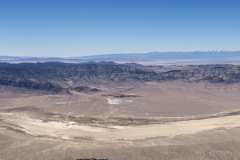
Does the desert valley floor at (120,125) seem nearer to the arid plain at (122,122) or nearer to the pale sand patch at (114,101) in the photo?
the arid plain at (122,122)

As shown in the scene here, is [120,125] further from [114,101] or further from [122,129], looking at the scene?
[114,101]

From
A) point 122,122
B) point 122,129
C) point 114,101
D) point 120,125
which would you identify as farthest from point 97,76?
point 122,129

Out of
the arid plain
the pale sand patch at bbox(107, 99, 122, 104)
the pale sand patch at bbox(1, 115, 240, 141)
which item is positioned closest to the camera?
the arid plain

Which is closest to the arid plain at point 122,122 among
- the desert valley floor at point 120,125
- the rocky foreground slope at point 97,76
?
the desert valley floor at point 120,125

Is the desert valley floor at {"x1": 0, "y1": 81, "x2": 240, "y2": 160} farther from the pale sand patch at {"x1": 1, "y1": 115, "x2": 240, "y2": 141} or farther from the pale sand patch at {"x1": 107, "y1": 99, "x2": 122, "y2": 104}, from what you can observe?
the pale sand patch at {"x1": 107, "y1": 99, "x2": 122, "y2": 104}

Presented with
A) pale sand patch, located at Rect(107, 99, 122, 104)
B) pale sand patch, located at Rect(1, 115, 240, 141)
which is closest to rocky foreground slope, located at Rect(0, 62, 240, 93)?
pale sand patch, located at Rect(107, 99, 122, 104)

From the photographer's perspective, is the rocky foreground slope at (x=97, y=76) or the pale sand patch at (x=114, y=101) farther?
the rocky foreground slope at (x=97, y=76)

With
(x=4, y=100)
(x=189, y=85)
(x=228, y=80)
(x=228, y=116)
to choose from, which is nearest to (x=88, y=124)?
(x=228, y=116)

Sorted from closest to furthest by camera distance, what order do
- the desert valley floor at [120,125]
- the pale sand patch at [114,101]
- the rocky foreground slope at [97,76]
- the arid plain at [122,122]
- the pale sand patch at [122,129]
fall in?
the desert valley floor at [120,125] < the arid plain at [122,122] < the pale sand patch at [122,129] < the pale sand patch at [114,101] < the rocky foreground slope at [97,76]

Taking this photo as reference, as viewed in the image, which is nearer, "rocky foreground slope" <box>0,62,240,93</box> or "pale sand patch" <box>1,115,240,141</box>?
"pale sand patch" <box>1,115,240,141</box>
